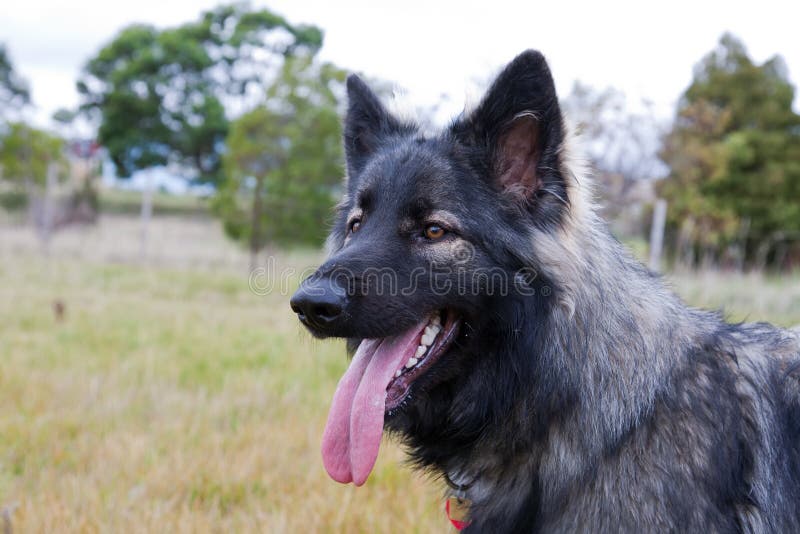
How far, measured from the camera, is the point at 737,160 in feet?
72.7

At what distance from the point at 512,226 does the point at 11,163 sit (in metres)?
21.2

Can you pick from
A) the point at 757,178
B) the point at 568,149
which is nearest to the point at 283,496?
the point at 568,149

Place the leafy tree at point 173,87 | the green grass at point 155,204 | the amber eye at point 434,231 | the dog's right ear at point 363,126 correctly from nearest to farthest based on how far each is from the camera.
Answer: the amber eye at point 434,231, the dog's right ear at point 363,126, the green grass at point 155,204, the leafy tree at point 173,87

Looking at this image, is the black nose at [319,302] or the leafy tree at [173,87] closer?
the black nose at [319,302]

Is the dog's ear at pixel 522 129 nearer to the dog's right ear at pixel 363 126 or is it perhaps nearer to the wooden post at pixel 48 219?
the dog's right ear at pixel 363 126

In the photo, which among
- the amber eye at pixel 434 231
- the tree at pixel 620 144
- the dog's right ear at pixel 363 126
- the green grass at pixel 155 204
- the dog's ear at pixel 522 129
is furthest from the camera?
the green grass at pixel 155 204

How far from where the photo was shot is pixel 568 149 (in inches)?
102

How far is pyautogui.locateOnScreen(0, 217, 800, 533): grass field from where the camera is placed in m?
3.50

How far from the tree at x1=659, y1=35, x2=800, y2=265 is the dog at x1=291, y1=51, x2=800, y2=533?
18.0m

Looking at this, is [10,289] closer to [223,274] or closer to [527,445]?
[223,274]

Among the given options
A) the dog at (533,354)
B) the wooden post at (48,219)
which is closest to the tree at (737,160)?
the wooden post at (48,219)

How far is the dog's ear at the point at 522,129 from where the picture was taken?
251 centimetres

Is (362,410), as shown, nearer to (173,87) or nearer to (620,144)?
(620,144)

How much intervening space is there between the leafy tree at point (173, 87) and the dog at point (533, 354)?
3833 centimetres
